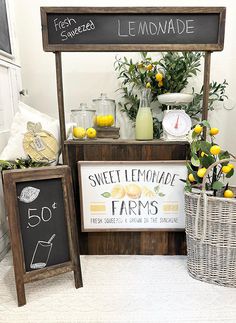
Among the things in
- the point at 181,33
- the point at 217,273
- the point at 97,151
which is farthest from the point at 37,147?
the point at 217,273

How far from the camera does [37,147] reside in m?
1.29

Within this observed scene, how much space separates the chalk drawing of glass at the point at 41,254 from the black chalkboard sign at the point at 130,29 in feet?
2.90

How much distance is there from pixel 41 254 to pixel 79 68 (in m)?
1.31

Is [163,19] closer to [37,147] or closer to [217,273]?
[37,147]

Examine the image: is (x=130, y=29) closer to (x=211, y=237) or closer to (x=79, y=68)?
(x=79, y=68)

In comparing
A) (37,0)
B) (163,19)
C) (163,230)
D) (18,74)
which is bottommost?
(163,230)

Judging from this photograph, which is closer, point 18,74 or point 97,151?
point 97,151

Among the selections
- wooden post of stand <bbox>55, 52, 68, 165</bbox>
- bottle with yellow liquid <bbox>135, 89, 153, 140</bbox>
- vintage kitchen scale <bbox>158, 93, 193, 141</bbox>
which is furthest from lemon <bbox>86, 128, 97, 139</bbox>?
vintage kitchen scale <bbox>158, 93, 193, 141</bbox>

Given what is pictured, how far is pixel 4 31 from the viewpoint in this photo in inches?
58.8

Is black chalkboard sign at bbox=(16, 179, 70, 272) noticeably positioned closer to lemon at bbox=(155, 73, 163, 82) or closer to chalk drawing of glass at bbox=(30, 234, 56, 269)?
chalk drawing of glass at bbox=(30, 234, 56, 269)

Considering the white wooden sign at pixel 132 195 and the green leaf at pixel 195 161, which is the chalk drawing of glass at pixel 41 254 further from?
the green leaf at pixel 195 161

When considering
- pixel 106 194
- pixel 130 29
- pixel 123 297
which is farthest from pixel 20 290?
pixel 130 29

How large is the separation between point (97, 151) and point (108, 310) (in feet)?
2.32

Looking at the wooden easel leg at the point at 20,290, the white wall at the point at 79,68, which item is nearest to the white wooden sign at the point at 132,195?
the wooden easel leg at the point at 20,290
